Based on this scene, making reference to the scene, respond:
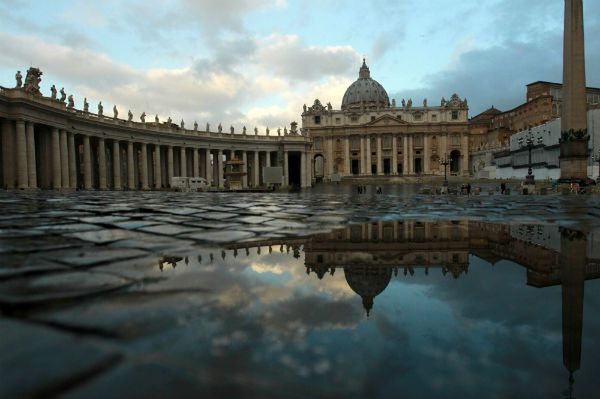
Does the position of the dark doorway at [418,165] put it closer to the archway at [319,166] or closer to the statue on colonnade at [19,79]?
the archway at [319,166]

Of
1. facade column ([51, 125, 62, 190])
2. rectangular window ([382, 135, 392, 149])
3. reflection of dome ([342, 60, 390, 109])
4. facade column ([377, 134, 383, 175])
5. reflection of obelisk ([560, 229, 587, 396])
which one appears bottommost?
reflection of obelisk ([560, 229, 587, 396])

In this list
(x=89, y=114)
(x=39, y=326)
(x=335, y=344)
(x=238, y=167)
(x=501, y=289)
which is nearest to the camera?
(x=335, y=344)

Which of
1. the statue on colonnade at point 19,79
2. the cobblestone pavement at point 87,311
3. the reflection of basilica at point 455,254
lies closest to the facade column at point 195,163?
the statue on colonnade at point 19,79

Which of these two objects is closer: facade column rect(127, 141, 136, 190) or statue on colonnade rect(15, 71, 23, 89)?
statue on colonnade rect(15, 71, 23, 89)

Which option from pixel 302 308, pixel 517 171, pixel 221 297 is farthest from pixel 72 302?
pixel 517 171

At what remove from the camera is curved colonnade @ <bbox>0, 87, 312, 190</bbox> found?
32.8 metres

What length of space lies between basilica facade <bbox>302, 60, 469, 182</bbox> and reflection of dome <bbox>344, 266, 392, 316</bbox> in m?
99.2

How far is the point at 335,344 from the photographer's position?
7.06 ft

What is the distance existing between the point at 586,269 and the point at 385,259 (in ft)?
6.02

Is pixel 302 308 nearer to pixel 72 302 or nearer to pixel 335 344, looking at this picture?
pixel 335 344

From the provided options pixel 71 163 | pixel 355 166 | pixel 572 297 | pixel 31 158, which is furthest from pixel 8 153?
pixel 355 166

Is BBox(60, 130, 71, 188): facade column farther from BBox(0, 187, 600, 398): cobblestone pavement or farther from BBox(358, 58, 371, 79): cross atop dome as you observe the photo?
BBox(358, 58, 371, 79): cross atop dome

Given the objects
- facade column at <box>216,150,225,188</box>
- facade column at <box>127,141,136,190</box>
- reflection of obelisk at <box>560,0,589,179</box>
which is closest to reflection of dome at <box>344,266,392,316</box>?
reflection of obelisk at <box>560,0,589,179</box>

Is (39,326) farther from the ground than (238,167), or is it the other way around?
(238,167)
